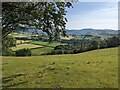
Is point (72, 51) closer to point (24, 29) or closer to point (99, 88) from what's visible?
point (24, 29)

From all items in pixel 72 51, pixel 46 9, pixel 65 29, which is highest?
pixel 46 9

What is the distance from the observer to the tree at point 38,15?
77.8 feet

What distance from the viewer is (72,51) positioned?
74.8 metres

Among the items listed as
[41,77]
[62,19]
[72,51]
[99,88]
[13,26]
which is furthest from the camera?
[72,51]

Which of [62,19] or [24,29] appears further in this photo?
[24,29]

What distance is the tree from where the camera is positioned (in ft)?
77.8

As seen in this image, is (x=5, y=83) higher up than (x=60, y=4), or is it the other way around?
(x=60, y=4)

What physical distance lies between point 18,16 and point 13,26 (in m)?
2.27

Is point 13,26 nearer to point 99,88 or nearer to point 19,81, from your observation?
point 19,81

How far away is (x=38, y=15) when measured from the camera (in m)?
24.2

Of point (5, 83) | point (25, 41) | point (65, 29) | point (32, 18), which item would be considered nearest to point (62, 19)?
point (65, 29)

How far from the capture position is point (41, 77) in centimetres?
2256

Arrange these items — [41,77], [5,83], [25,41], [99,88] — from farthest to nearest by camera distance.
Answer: [25,41], [41,77], [5,83], [99,88]

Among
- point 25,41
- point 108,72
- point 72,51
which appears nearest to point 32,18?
point 108,72
